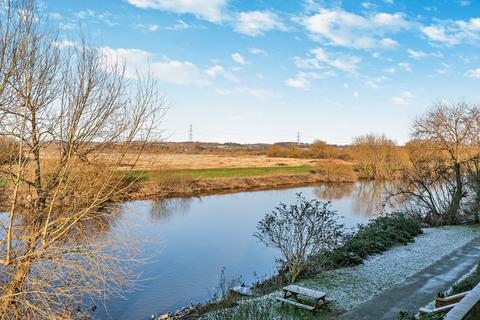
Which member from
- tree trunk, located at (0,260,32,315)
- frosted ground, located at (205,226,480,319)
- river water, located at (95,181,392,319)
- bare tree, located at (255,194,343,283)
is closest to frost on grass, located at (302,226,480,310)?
frosted ground, located at (205,226,480,319)

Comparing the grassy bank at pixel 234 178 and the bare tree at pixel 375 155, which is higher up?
the bare tree at pixel 375 155

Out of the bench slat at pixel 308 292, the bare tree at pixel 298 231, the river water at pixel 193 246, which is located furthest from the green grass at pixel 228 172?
the bench slat at pixel 308 292

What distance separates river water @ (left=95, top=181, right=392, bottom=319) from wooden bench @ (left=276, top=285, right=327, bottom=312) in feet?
11.4

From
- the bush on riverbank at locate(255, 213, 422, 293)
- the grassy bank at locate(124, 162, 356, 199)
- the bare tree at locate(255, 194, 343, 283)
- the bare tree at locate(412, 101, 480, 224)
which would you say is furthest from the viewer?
the grassy bank at locate(124, 162, 356, 199)

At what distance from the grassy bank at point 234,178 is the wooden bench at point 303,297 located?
1959cm

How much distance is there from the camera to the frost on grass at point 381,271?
10.1 metres

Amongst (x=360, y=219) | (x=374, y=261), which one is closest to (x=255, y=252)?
(x=374, y=261)

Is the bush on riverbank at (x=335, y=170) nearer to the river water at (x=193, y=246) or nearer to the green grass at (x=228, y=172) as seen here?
the green grass at (x=228, y=172)

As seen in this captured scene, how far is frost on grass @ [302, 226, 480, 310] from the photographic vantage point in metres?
10.1

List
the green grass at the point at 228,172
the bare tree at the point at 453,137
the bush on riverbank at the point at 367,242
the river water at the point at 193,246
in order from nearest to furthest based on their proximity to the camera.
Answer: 1. the river water at the point at 193,246
2. the bush on riverbank at the point at 367,242
3. the bare tree at the point at 453,137
4. the green grass at the point at 228,172

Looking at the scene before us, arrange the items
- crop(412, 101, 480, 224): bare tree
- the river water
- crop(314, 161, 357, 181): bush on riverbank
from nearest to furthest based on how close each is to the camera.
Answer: the river water
crop(412, 101, 480, 224): bare tree
crop(314, 161, 357, 181): bush on riverbank

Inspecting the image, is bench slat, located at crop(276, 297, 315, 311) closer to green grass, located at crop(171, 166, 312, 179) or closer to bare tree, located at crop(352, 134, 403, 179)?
green grass, located at crop(171, 166, 312, 179)

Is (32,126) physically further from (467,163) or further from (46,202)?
(467,163)

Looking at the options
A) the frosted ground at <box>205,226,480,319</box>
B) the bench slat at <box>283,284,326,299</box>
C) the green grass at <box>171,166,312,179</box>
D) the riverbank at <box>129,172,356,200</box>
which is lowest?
the frosted ground at <box>205,226,480,319</box>
